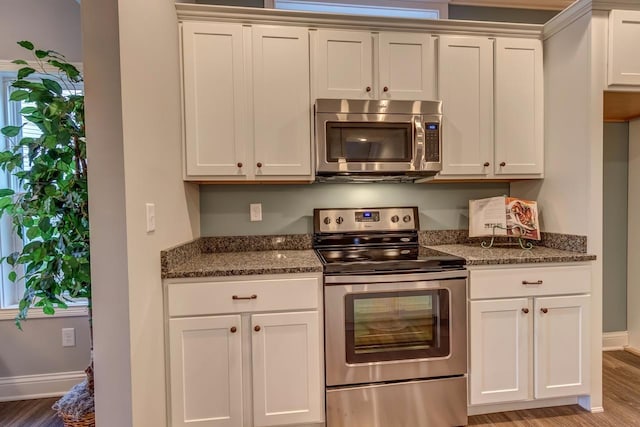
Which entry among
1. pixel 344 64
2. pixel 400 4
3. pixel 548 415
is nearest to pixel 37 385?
pixel 344 64

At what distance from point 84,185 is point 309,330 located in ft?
4.40

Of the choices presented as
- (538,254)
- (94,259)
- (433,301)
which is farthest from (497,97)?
(94,259)

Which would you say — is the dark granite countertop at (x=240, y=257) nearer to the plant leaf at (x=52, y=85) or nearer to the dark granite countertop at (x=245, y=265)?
the dark granite countertop at (x=245, y=265)

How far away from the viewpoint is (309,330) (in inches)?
66.6

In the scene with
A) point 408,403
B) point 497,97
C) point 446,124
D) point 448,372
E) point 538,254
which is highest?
point 497,97

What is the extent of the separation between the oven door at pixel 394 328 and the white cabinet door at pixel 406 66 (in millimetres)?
1168

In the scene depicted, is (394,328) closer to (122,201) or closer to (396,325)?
(396,325)

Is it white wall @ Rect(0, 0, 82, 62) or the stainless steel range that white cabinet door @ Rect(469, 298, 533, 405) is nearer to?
the stainless steel range

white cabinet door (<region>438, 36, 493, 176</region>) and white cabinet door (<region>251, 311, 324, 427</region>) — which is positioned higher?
white cabinet door (<region>438, 36, 493, 176</region>)

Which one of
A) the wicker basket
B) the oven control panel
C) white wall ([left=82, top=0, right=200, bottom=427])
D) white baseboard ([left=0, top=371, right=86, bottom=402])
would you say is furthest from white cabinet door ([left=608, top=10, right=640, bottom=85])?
white baseboard ([left=0, top=371, right=86, bottom=402])

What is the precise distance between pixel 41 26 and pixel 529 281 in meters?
3.43

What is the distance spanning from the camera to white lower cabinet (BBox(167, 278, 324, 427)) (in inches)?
63.8

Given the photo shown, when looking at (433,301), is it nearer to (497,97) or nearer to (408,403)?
(408,403)

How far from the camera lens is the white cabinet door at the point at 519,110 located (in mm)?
2145
